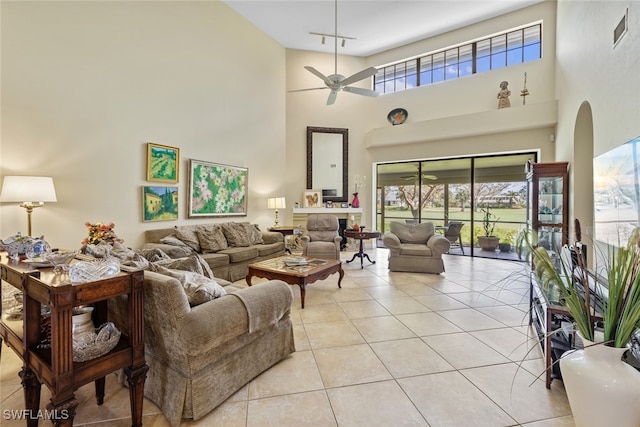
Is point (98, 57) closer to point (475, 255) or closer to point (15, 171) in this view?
point (15, 171)

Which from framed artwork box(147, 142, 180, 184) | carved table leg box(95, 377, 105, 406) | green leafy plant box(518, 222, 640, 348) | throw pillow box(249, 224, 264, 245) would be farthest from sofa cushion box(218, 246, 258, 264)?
green leafy plant box(518, 222, 640, 348)

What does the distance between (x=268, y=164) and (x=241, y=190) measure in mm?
1035

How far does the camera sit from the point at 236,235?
5.03m

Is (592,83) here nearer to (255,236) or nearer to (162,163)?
(255,236)

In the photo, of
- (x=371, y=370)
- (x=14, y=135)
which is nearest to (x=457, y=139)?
(x=371, y=370)

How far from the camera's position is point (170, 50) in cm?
456

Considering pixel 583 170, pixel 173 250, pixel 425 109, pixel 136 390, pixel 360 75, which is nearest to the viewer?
pixel 136 390

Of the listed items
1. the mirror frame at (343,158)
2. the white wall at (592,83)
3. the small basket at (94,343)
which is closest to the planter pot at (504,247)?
the white wall at (592,83)

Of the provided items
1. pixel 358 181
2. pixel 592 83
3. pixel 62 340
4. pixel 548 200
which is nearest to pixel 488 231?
pixel 548 200

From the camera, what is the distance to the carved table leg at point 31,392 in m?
1.52

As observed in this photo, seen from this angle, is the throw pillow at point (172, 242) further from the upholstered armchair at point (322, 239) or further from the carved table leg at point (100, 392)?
the carved table leg at point (100, 392)

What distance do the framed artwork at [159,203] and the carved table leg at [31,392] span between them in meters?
2.98

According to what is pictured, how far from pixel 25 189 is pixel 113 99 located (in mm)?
1719

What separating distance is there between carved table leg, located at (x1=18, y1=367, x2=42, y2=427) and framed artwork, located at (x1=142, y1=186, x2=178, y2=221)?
298cm
